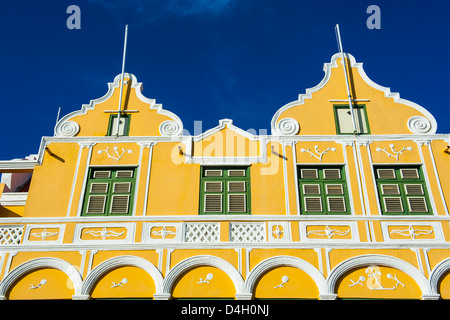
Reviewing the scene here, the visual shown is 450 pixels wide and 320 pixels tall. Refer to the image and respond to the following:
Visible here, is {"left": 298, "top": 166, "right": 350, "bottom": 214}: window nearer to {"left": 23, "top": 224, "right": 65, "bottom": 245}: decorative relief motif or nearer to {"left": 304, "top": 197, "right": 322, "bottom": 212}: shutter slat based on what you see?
{"left": 304, "top": 197, "right": 322, "bottom": 212}: shutter slat

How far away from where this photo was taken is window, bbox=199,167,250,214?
14234 mm

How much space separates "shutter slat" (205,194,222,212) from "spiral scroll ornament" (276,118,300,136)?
10.4 feet

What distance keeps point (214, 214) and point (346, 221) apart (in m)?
3.92

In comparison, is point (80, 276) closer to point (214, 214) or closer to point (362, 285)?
point (214, 214)

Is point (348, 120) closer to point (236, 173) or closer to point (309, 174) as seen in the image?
point (309, 174)

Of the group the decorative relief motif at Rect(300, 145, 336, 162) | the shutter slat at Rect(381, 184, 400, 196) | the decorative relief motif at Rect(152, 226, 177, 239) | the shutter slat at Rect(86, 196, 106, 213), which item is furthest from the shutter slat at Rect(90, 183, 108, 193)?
the shutter slat at Rect(381, 184, 400, 196)

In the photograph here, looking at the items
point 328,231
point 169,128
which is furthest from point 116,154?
point 328,231

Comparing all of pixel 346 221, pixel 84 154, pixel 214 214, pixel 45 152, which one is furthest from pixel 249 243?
pixel 45 152

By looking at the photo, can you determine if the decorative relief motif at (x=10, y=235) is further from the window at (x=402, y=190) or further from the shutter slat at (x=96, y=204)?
the window at (x=402, y=190)

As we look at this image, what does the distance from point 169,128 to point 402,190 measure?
7.81m

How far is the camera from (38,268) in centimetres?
1330

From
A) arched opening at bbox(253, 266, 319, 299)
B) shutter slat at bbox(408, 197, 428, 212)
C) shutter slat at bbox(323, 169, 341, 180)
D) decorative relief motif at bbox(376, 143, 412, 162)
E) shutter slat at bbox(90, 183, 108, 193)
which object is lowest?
arched opening at bbox(253, 266, 319, 299)

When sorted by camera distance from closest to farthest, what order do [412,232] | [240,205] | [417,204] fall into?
1. [412,232]
2. [417,204]
3. [240,205]

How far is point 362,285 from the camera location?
1284 cm
